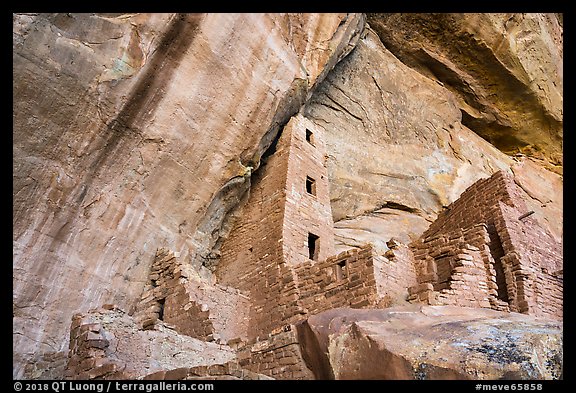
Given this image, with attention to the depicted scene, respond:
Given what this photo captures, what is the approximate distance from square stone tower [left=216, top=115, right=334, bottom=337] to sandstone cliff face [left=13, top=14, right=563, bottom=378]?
0.55 metres

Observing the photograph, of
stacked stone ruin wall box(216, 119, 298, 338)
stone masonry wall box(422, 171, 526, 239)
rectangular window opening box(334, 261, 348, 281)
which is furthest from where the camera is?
stone masonry wall box(422, 171, 526, 239)

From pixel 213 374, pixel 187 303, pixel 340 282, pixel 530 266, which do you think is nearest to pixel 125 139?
pixel 187 303

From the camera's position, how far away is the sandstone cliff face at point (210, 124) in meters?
8.50

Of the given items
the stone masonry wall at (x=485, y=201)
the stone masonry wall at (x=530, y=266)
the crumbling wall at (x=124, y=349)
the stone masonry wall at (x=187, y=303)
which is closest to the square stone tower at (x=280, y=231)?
the stone masonry wall at (x=187, y=303)

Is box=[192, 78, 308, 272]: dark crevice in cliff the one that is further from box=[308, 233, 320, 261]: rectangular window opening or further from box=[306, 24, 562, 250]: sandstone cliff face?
box=[306, 24, 562, 250]: sandstone cliff face

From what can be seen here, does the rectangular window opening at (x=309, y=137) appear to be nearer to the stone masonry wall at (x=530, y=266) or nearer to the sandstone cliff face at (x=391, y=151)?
the sandstone cliff face at (x=391, y=151)

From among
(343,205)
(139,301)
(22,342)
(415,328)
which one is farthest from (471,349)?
(343,205)

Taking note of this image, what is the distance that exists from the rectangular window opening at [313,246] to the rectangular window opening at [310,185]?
1319mm

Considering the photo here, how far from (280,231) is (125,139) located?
12.0 ft

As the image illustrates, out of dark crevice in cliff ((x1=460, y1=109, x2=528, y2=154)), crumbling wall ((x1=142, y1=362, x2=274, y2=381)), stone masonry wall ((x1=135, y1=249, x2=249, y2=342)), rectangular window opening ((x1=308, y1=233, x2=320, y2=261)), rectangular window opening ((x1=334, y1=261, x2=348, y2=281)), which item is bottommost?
crumbling wall ((x1=142, y1=362, x2=274, y2=381))

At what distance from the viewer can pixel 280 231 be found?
11.0 metres

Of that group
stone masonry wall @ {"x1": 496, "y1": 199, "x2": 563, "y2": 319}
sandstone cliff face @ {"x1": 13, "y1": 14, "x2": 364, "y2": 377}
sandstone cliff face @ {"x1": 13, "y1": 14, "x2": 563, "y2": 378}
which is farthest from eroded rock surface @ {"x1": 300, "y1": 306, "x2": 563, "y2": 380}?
sandstone cliff face @ {"x1": 13, "y1": 14, "x2": 563, "y2": 378}

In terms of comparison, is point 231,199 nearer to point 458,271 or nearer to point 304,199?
point 304,199

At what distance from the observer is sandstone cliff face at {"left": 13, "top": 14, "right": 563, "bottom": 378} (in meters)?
8.50
